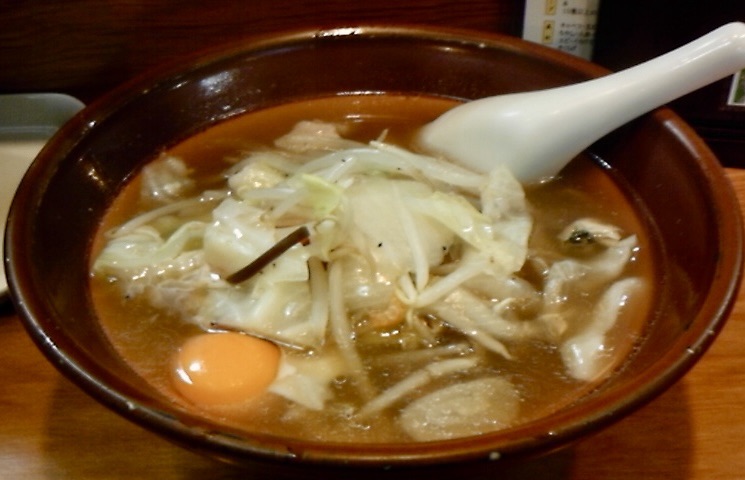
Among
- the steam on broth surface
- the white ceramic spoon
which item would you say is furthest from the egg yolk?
the white ceramic spoon

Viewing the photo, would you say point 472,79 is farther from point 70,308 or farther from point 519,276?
point 70,308

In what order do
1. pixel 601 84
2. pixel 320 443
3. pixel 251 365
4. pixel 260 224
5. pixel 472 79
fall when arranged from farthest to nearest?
pixel 472 79 → pixel 601 84 → pixel 260 224 → pixel 251 365 → pixel 320 443

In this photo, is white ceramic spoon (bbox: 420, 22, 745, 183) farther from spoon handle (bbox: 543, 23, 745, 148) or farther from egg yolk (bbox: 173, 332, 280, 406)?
egg yolk (bbox: 173, 332, 280, 406)

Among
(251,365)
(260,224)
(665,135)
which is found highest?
(665,135)

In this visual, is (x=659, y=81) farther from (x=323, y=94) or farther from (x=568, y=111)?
(x=323, y=94)

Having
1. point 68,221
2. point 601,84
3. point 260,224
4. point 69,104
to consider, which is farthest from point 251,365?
point 69,104

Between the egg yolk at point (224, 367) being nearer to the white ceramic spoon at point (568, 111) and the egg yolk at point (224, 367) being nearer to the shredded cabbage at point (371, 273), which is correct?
the shredded cabbage at point (371, 273)

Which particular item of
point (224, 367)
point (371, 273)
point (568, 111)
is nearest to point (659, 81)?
point (568, 111)
